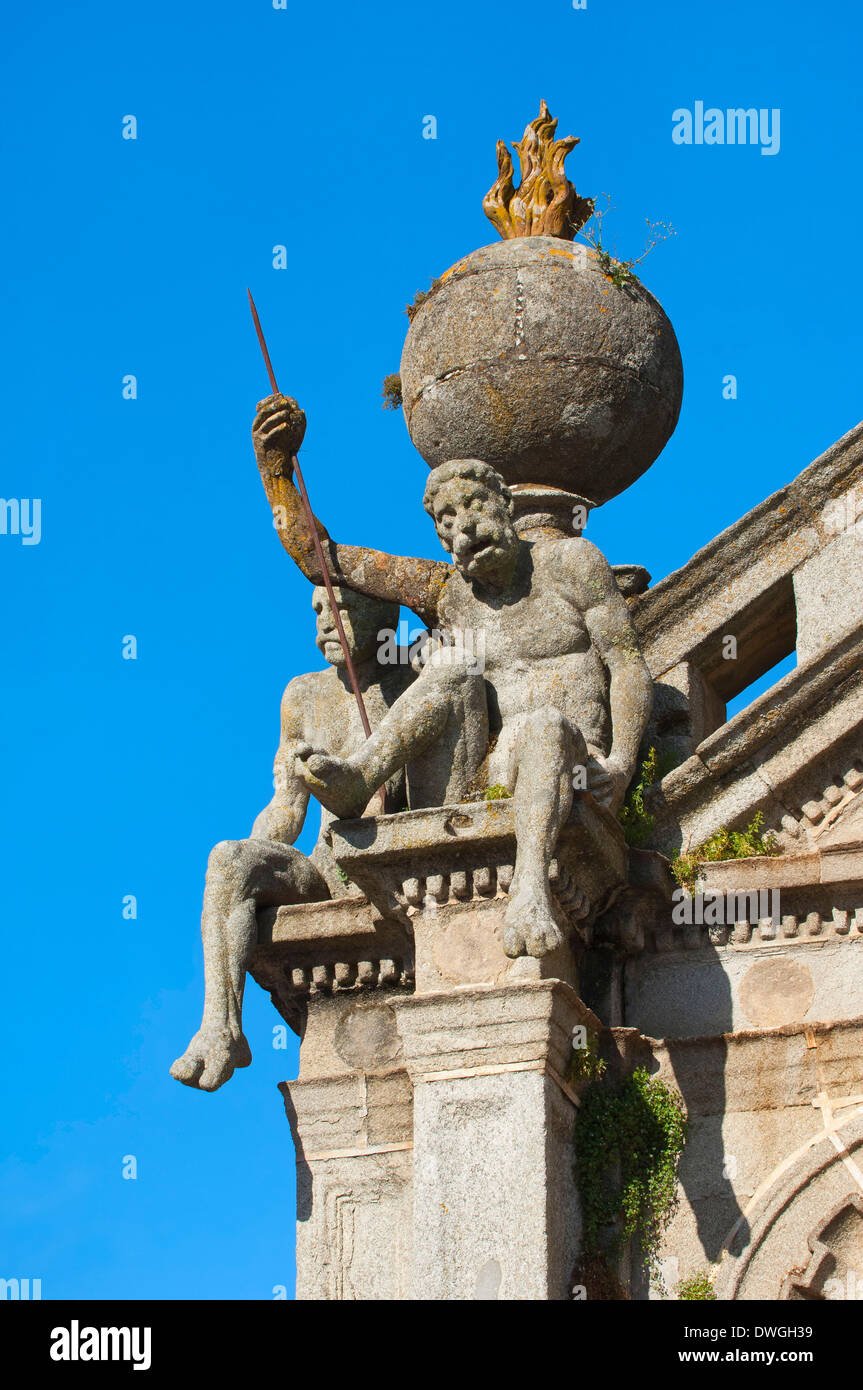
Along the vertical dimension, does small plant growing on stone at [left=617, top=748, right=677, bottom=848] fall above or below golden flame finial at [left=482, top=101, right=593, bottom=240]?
below

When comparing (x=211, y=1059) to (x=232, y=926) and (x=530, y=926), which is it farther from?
(x=530, y=926)

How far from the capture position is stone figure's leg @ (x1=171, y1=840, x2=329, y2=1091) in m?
11.5

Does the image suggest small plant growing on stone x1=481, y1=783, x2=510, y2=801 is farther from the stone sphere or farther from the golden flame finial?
the golden flame finial

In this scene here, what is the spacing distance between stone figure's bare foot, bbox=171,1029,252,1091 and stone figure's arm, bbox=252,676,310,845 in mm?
1353

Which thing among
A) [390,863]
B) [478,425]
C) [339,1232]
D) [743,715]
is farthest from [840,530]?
[339,1232]

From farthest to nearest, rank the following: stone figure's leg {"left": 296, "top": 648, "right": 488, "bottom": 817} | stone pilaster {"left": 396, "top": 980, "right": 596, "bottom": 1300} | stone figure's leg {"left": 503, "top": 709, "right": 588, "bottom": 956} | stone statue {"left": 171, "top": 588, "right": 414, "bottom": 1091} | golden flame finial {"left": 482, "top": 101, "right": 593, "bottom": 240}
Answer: golden flame finial {"left": 482, "top": 101, "right": 593, "bottom": 240}, stone figure's leg {"left": 296, "top": 648, "right": 488, "bottom": 817}, stone statue {"left": 171, "top": 588, "right": 414, "bottom": 1091}, stone figure's leg {"left": 503, "top": 709, "right": 588, "bottom": 956}, stone pilaster {"left": 396, "top": 980, "right": 596, "bottom": 1300}

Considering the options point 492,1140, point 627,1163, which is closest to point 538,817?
point 492,1140

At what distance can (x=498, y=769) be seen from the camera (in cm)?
1202

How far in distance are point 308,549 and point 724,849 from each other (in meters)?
2.77

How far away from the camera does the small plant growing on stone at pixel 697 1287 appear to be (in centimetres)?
1125

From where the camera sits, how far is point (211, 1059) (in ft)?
37.9

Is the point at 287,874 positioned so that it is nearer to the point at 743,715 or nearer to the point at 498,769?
the point at 498,769

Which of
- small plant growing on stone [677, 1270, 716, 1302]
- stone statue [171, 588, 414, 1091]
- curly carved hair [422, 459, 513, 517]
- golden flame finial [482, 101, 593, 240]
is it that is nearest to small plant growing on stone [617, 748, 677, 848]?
stone statue [171, 588, 414, 1091]
